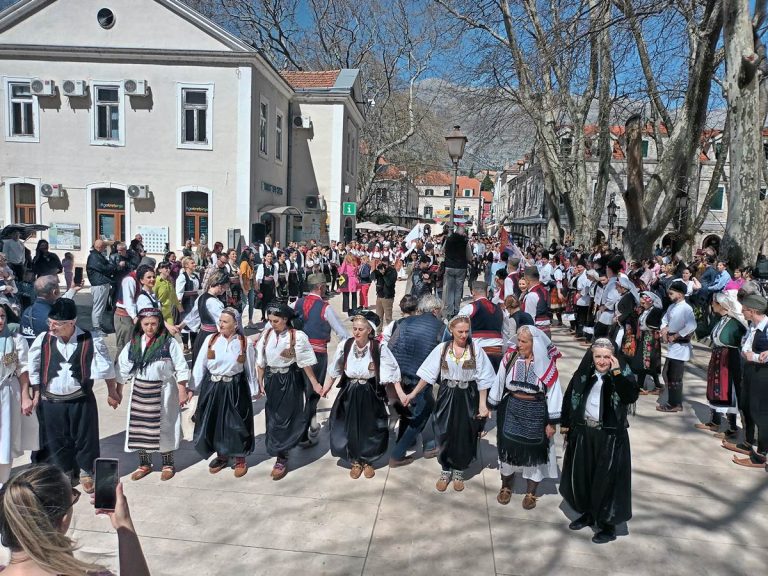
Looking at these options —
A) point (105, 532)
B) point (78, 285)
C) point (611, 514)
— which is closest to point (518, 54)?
point (78, 285)

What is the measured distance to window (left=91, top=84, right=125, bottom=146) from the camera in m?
18.9

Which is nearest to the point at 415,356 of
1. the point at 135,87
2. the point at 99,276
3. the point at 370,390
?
the point at 370,390

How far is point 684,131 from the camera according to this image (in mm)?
10398

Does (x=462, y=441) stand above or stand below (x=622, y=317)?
below

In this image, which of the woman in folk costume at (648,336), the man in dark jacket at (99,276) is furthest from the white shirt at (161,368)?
Result: the woman in folk costume at (648,336)

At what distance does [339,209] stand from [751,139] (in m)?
18.5

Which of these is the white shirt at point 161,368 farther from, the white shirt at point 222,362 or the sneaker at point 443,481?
the sneaker at point 443,481

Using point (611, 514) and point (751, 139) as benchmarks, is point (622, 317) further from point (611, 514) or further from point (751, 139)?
point (751, 139)

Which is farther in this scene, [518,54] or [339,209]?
[339,209]

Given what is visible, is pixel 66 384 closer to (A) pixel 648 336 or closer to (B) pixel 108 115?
(A) pixel 648 336

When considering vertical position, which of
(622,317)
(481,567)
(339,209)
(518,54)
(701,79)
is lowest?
(481,567)

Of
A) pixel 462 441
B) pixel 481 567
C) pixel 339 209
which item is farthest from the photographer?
pixel 339 209

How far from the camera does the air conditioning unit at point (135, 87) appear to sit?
1844 cm

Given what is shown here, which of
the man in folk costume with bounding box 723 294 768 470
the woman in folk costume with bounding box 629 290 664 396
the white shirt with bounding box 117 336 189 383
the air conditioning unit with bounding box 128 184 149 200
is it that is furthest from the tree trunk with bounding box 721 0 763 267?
the air conditioning unit with bounding box 128 184 149 200
